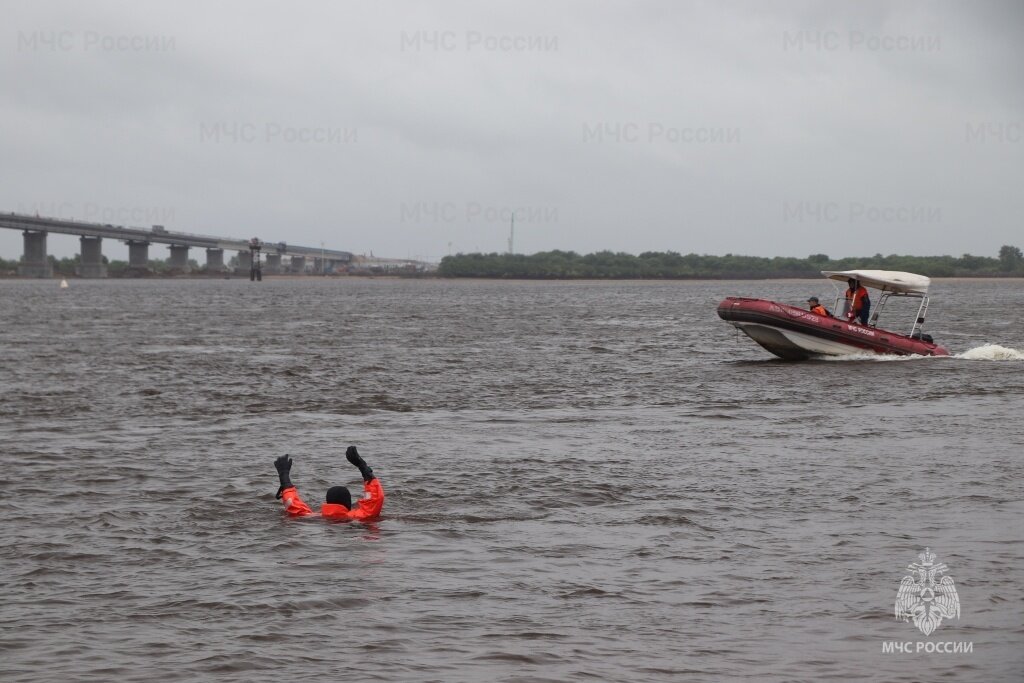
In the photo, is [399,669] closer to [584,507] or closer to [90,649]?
[90,649]

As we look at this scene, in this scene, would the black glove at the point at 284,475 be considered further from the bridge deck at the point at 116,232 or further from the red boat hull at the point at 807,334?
the bridge deck at the point at 116,232

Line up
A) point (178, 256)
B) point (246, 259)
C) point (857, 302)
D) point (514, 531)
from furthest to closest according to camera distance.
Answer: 1. point (246, 259)
2. point (178, 256)
3. point (857, 302)
4. point (514, 531)

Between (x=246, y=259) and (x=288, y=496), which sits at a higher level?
(x=246, y=259)

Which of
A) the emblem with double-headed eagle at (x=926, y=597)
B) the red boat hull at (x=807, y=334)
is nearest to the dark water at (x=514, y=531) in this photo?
the emblem with double-headed eagle at (x=926, y=597)

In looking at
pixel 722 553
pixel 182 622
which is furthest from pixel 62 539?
pixel 722 553

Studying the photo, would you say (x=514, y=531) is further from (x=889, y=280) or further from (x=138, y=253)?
(x=138, y=253)

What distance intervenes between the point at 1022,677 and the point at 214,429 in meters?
12.8

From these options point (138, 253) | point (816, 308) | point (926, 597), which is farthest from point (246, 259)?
point (926, 597)

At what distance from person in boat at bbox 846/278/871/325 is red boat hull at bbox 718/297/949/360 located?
607mm

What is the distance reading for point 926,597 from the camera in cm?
898

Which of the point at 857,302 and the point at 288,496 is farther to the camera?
the point at 857,302

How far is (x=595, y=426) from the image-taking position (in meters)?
18.0

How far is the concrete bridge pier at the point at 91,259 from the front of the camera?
144750mm

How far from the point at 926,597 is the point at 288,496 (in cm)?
583
